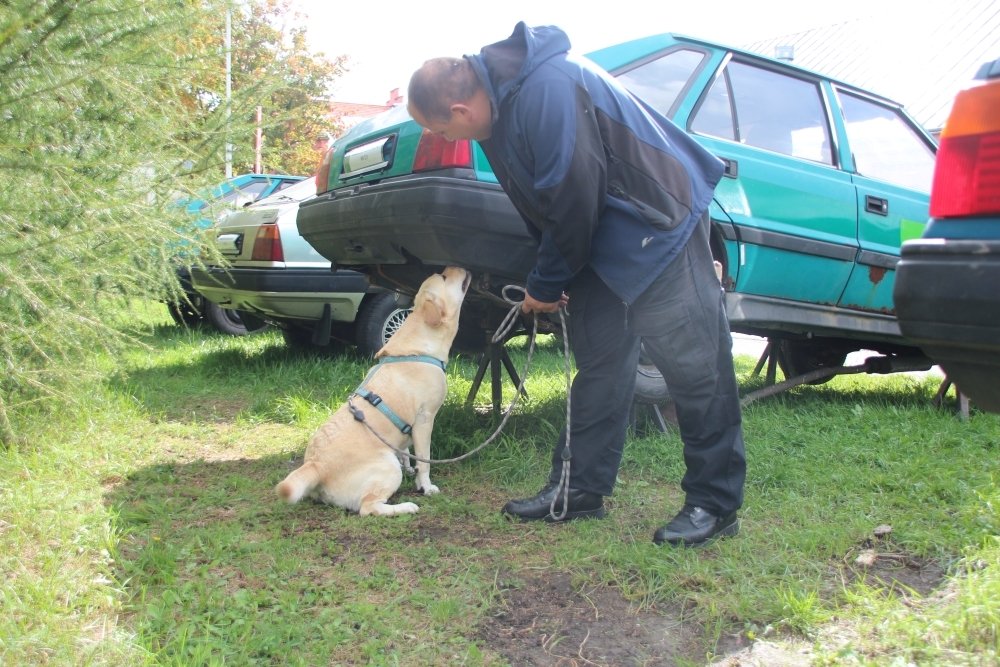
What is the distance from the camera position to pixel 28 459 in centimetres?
331

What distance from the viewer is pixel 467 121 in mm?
2543

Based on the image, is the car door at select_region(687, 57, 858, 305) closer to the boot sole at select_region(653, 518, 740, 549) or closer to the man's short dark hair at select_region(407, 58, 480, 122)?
the boot sole at select_region(653, 518, 740, 549)

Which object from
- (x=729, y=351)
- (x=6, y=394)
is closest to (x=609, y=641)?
(x=729, y=351)

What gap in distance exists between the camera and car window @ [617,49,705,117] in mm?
3521

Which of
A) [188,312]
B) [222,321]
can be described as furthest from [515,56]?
[188,312]

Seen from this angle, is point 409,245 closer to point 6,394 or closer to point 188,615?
point 188,615

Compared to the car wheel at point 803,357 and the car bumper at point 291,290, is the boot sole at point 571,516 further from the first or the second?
the car wheel at point 803,357

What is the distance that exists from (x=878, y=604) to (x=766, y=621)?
0.33 meters

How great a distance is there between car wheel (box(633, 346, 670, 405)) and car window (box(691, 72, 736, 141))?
46.9 inches

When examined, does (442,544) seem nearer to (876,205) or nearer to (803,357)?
(876,205)

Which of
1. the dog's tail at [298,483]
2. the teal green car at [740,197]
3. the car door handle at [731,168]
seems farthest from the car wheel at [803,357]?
the dog's tail at [298,483]

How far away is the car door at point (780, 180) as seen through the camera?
12.2 ft

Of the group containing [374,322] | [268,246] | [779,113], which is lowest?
[374,322]

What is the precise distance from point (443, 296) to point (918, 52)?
2380 cm
